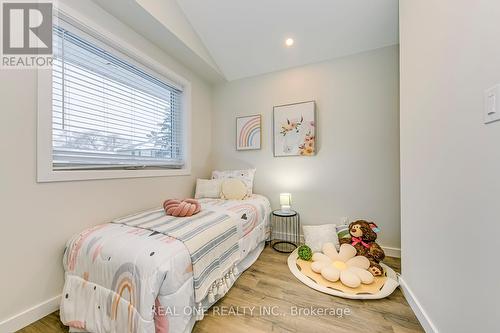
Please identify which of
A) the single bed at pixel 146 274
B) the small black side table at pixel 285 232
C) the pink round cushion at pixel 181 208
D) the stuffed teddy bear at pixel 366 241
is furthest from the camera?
the small black side table at pixel 285 232

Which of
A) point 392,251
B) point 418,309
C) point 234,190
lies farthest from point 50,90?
point 392,251

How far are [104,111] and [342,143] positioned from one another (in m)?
2.49

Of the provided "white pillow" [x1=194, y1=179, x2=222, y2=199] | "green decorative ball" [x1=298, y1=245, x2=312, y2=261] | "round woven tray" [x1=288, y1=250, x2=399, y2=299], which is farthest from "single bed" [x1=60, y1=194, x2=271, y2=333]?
"white pillow" [x1=194, y1=179, x2=222, y2=199]

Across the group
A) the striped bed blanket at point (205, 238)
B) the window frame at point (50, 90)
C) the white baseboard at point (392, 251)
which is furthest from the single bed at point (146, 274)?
the white baseboard at point (392, 251)

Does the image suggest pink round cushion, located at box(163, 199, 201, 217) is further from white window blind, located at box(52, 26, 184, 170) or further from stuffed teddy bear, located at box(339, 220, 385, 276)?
stuffed teddy bear, located at box(339, 220, 385, 276)

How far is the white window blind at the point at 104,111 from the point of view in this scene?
4.81ft

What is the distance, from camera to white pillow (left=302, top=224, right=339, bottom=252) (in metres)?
2.10

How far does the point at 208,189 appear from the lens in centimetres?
255

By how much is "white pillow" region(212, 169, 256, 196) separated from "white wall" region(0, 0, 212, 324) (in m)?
1.37

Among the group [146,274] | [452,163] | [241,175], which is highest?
[452,163]

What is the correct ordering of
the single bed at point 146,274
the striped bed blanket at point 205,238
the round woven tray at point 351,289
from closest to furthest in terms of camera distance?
the single bed at point 146,274 < the striped bed blanket at point 205,238 < the round woven tray at point 351,289

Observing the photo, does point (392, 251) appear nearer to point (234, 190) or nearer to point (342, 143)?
point (342, 143)

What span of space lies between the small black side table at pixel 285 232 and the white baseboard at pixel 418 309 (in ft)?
3.60

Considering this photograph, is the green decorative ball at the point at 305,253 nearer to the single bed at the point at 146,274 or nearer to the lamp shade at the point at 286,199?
the lamp shade at the point at 286,199
